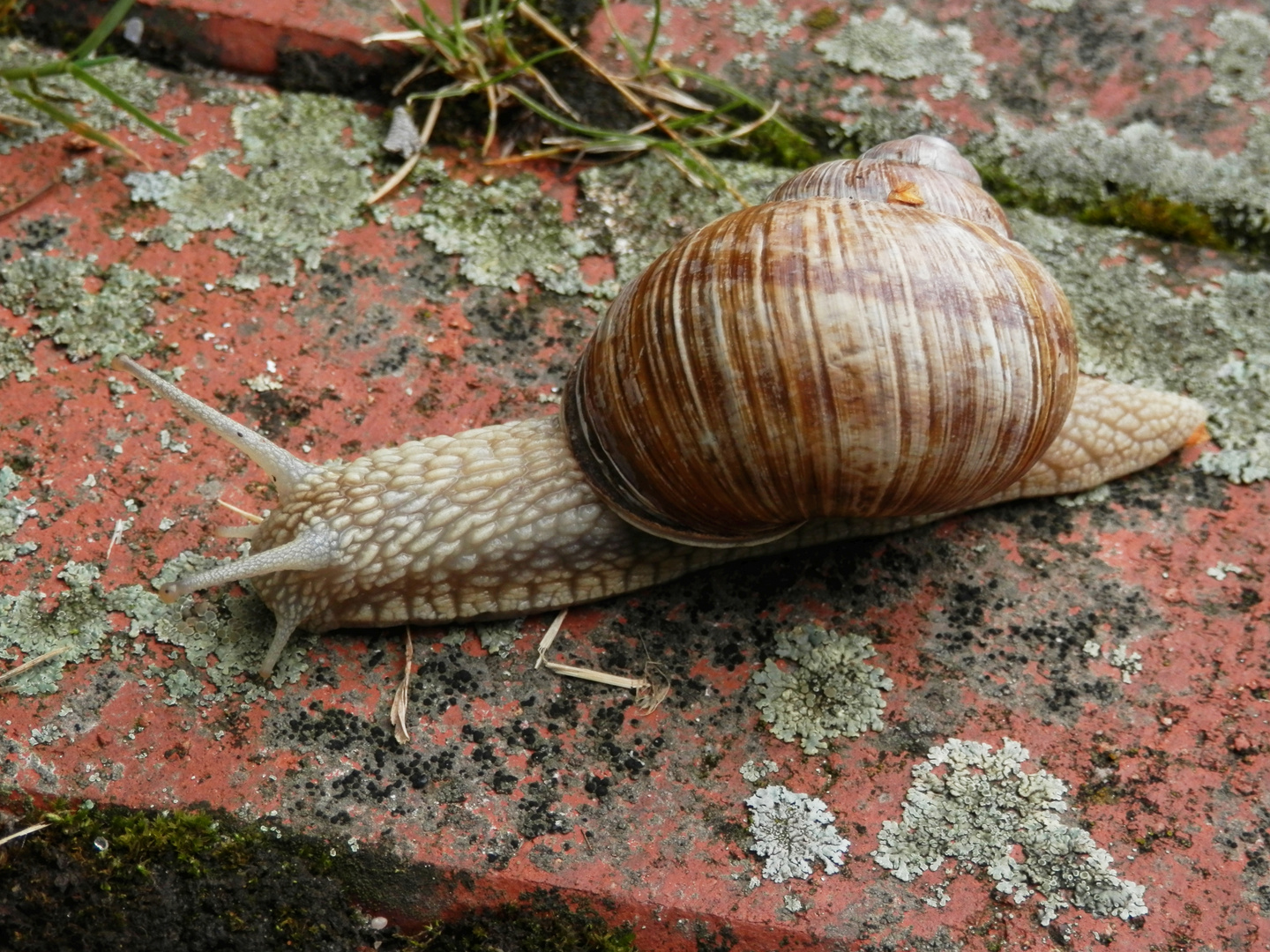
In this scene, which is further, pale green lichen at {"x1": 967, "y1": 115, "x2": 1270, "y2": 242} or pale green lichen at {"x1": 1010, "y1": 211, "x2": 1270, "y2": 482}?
pale green lichen at {"x1": 967, "y1": 115, "x2": 1270, "y2": 242}

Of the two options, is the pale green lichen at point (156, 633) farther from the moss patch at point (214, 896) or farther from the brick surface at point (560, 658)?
the moss patch at point (214, 896)

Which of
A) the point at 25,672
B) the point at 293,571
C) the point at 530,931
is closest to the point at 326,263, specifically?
the point at 293,571

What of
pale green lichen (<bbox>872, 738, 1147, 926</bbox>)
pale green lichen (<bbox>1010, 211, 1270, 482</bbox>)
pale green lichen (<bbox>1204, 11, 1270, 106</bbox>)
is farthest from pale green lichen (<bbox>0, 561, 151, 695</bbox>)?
pale green lichen (<bbox>1204, 11, 1270, 106</bbox>)

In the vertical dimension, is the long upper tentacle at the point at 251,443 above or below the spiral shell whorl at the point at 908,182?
below

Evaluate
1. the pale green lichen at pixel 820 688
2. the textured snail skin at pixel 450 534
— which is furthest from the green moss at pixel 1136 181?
the pale green lichen at pixel 820 688

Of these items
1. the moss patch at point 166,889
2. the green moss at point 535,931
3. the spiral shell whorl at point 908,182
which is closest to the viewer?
the moss patch at point 166,889

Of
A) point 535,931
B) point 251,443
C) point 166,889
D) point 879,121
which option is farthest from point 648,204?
point 166,889

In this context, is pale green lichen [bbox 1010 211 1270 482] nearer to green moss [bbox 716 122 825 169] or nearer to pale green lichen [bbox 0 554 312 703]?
green moss [bbox 716 122 825 169]
